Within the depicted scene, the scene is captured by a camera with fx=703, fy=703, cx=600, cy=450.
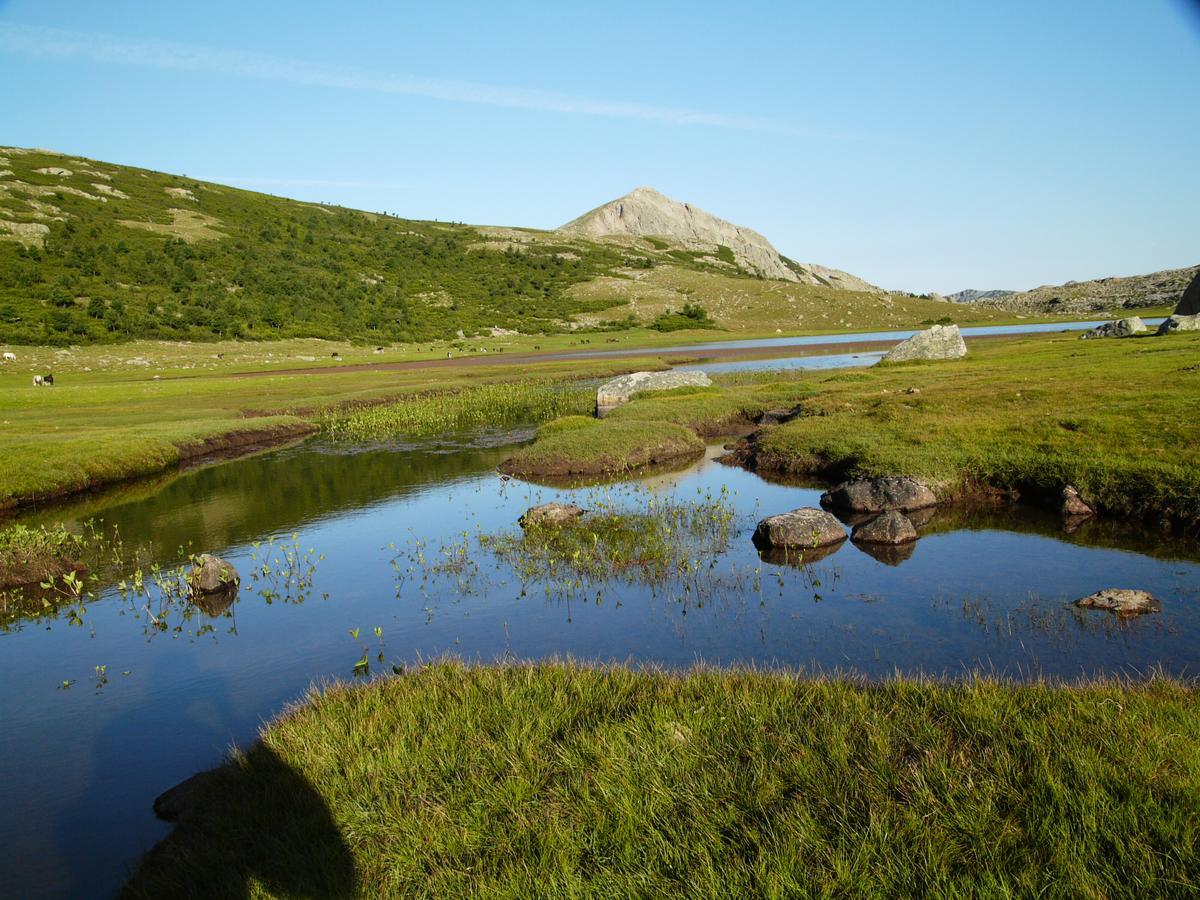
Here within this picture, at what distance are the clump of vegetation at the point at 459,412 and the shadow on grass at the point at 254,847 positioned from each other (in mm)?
40026

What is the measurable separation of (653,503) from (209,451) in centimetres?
3203

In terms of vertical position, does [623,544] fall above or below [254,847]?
below

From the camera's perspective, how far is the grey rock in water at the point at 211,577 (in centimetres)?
2053

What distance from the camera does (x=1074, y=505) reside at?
902 inches

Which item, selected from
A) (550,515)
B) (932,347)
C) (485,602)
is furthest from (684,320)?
(485,602)

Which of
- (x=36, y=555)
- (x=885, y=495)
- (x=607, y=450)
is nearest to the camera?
(x=36, y=555)

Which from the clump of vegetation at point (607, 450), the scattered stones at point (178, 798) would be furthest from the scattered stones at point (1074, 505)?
the scattered stones at point (178, 798)

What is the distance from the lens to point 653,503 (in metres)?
27.4

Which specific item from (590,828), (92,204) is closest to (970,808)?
(590,828)

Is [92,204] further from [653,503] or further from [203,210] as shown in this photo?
[653,503]

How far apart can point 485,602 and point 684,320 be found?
15019 cm

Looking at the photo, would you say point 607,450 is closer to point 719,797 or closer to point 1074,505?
point 1074,505

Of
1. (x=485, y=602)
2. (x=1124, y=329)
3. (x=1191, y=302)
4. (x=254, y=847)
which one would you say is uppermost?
(x=1191, y=302)

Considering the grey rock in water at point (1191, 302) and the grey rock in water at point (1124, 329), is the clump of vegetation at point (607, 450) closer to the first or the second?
the grey rock in water at point (1124, 329)
